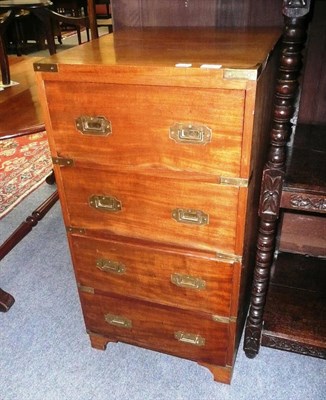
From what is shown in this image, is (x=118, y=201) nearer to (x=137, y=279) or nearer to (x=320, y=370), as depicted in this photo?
(x=137, y=279)

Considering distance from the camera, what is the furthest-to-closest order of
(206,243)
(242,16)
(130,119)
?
(242,16)
(206,243)
(130,119)

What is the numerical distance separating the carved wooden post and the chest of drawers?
44 millimetres

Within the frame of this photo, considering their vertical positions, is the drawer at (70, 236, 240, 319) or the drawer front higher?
the drawer at (70, 236, 240, 319)

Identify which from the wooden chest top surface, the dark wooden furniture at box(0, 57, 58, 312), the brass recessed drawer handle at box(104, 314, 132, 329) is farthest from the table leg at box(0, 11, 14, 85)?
the brass recessed drawer handle at box(104, 314, 132, 329)

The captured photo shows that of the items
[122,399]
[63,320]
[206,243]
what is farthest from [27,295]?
[206,243]

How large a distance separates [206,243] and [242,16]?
812mm

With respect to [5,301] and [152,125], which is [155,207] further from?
[5,301]

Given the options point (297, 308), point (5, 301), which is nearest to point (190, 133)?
point (297, 308)

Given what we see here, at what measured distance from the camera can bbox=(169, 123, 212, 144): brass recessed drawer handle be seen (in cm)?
92

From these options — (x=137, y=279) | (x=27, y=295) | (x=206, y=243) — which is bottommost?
(x=27, y=295)

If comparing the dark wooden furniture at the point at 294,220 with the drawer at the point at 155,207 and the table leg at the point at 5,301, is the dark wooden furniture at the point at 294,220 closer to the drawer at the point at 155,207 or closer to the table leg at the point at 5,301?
the drawer at the point at 155,207

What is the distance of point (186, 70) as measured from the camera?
850 millimetres

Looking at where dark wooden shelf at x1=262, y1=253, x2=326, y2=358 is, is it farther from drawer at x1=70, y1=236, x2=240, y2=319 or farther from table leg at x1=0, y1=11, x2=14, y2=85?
table leg at x1=0, y1=11, x2=14, y2=85

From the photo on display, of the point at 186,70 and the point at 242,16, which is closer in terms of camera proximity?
the point at 186,70
